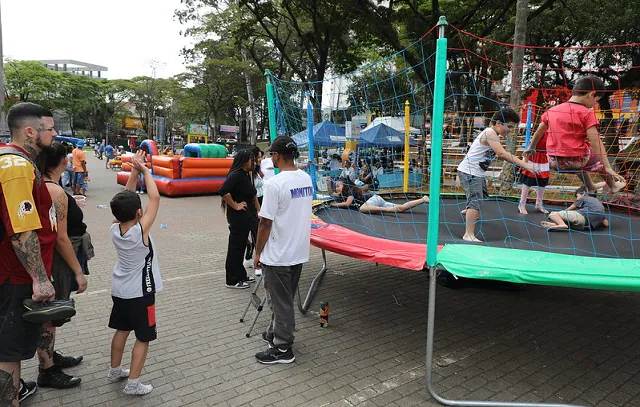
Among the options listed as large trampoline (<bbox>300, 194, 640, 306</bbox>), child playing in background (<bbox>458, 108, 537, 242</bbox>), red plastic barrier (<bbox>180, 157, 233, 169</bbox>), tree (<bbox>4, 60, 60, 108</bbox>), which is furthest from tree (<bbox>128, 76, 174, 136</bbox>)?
child playing in background (<bbox>458, 108, 537, 242</bbox>)

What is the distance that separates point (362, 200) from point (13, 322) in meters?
5.08

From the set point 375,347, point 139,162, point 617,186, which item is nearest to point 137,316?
point 139,162

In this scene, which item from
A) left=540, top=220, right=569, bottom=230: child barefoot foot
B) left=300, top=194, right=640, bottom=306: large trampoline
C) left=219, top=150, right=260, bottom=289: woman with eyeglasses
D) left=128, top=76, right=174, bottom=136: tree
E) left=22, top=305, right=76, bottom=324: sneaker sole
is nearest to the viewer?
left=22, top=305, right=76, bottom=324: sneaker sole

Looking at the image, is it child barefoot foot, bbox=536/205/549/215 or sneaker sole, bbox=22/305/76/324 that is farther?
child barefoot foot, bbox=536/205/549/215

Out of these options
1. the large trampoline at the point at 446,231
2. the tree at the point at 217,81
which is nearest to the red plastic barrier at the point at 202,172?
the large trampoline at the point at 446,231

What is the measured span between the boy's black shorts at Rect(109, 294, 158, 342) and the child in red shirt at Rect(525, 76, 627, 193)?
3.88 meters

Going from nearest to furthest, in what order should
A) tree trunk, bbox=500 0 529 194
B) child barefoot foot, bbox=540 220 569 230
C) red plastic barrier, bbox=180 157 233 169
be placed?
child barefoot foot, bbox=540 220 569 230 → tree trunk, bbox=500 0 529 194 → red plastic barrier, bbox=180 157 233 169

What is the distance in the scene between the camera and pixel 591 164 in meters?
4.17

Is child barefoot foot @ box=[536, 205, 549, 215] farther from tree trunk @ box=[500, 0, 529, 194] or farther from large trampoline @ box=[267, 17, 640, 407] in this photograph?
tree trunk @ box=[500, 0, 529, 194]

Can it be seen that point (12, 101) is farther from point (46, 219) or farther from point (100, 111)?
point (46, 219)

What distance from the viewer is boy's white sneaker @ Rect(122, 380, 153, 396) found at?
281 centimetres

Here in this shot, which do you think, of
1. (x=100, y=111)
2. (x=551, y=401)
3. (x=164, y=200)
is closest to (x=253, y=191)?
(x=551, y=401)

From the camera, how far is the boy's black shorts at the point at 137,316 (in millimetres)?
2775

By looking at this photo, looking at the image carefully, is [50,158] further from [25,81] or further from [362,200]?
[25,81]
